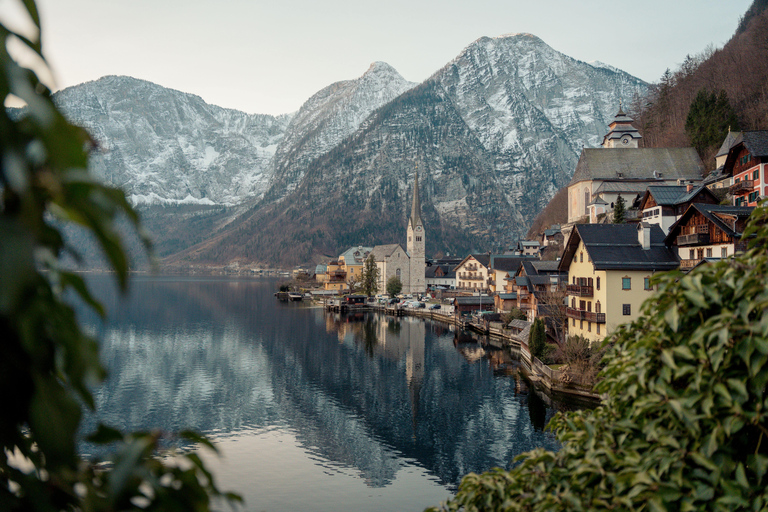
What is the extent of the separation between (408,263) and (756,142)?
89.0 meters

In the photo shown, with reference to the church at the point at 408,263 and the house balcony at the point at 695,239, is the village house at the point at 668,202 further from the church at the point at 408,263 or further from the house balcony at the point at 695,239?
the church at the point at 408,263

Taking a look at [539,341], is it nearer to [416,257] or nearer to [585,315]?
[585,315]

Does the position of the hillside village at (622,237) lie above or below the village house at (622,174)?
below

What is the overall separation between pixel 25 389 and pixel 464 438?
3004cm

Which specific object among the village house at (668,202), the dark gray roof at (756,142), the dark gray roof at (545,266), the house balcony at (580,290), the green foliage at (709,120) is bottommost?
the house balcony at (580,290)

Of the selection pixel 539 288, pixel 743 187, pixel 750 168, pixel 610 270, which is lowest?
pixel 539 288

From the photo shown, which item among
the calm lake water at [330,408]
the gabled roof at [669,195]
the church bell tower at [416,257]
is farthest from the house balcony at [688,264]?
the church bell tower at [416,257]

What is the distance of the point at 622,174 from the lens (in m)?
77.6

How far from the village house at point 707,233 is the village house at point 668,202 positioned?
10.2 metres

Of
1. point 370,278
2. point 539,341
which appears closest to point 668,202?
point 539,341

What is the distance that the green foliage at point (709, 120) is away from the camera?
69.7 m

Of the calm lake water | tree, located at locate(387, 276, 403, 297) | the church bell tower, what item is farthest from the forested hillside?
the calm lake water

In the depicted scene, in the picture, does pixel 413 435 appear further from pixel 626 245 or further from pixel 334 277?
pixel 334 277

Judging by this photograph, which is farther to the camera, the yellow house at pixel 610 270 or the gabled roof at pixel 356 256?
the gabled roof at pixel 356 256
